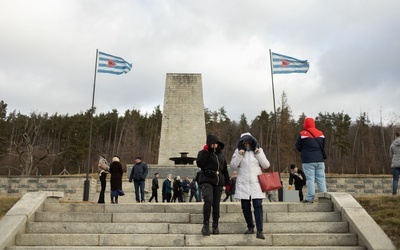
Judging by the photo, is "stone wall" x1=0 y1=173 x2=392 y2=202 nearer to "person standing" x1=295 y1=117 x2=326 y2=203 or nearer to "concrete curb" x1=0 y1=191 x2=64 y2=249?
"concrete curb" x1=0 y1=191 x2=64 y2=249

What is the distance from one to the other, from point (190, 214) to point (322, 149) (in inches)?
114

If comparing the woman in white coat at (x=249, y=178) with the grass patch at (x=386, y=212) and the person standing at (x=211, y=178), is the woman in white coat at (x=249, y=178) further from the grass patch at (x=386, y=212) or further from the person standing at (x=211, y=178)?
the grass patch at (x=386, y=212)

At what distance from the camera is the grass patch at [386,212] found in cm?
591

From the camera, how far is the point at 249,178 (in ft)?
18.3

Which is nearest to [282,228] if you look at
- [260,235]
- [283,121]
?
[260,235]

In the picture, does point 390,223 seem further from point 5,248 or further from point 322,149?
point 5,248

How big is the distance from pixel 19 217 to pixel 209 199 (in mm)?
3324

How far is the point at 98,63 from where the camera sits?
1482 centimetres

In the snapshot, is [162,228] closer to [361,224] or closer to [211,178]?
[211,178]

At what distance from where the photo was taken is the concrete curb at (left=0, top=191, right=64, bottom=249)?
5660 mm

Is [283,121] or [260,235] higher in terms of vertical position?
→ [283,121]

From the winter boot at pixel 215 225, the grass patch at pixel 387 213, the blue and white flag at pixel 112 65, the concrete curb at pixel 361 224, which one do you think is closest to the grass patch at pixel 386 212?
the grass patch at pixel 387 213

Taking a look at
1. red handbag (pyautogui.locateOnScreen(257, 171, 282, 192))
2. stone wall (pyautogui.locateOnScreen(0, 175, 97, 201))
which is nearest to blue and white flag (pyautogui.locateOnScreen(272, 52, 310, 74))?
red handbag (pyautogui.locateOnScreen(257, 171, 282, 192))

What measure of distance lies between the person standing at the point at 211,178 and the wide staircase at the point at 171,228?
316mm
